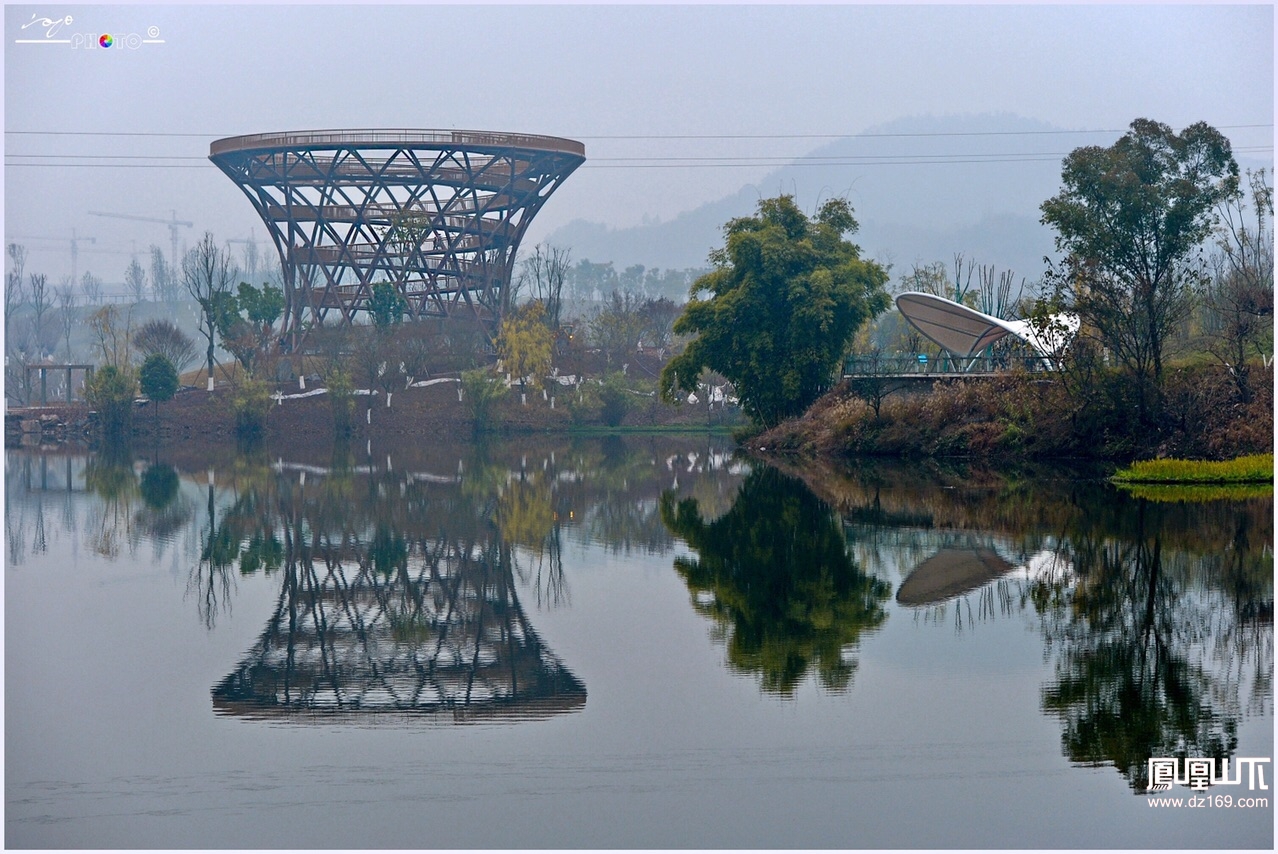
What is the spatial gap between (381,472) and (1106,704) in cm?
2299

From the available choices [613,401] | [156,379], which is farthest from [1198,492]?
[156,379]

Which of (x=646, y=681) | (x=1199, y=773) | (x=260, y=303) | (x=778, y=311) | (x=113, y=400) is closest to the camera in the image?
(x=1199, y=773)

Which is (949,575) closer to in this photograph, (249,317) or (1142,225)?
(1142,225)

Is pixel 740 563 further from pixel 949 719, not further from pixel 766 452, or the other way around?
pixel 766 452

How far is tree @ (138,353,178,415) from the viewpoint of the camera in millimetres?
56156

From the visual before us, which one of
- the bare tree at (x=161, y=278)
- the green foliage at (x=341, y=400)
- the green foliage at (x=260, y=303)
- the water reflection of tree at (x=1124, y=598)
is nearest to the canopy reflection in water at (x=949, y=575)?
the water reflection of tree at (x=1124, y=598)

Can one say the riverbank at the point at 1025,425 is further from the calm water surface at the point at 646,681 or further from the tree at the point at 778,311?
the calm water surface at the point at 646,681

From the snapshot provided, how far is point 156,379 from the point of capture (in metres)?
56.3

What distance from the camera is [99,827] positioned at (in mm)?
6773

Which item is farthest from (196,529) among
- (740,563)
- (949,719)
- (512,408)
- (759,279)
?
(512,408)

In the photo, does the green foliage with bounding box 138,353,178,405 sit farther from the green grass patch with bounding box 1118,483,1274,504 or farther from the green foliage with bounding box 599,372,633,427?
the green grass patch with bounding box 1118,483,1274,504

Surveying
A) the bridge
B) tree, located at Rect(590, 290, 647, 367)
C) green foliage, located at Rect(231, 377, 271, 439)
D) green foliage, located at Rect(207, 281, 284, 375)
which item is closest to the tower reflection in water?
the bridge

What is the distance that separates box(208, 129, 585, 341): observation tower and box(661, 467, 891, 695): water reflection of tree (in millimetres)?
42118

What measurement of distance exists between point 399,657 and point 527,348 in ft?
152
